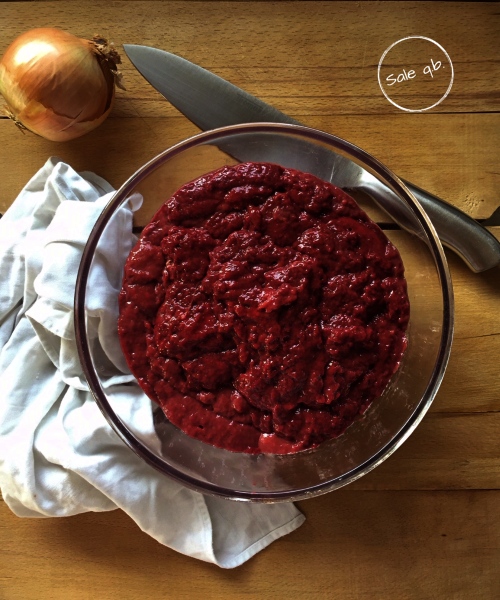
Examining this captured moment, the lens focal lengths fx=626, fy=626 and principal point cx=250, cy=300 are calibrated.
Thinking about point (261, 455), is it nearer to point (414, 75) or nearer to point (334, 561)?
point (334, 561)

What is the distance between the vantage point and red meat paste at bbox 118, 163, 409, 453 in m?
1.61

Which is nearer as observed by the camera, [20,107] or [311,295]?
[311,295]

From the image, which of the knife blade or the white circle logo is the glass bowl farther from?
the white circle logo

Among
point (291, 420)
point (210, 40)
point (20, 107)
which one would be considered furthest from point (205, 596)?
point (210, 40)

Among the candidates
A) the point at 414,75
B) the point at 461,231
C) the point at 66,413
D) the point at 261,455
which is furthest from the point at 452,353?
the point at 66,413

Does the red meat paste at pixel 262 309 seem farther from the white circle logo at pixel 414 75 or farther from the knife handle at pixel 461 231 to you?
the white circle logo at pixel 414 75

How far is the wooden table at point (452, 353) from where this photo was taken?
77.5 inches

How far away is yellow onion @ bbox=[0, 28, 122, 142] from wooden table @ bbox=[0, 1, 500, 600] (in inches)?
5.9

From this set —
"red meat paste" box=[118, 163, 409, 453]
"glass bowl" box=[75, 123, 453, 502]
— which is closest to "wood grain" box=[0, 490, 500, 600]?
"glass bowl" box=[75, 123, 453, 502]

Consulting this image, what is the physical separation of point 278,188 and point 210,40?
2.08 feet

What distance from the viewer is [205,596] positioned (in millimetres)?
1970

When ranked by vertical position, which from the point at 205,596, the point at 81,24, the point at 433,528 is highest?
the point at 81,24

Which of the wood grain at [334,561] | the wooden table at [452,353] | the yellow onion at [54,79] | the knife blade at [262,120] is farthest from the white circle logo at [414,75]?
the wood grain at [334,561]

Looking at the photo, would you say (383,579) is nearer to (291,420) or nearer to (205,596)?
(205,596)
